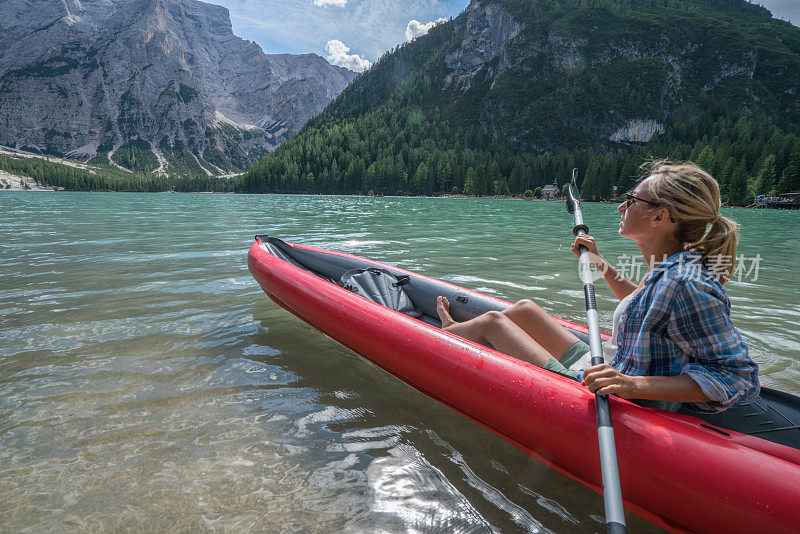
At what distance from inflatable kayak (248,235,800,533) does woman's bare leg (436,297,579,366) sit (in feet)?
0.93

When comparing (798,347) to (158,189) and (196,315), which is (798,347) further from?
(158,189)

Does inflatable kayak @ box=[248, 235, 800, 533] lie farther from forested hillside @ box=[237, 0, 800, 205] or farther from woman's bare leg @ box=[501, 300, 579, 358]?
forested hillside @ box=[237, 0, 800, 205]

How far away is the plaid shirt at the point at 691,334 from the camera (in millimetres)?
1745

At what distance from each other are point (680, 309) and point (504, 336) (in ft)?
4.83

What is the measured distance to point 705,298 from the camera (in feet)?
5.65

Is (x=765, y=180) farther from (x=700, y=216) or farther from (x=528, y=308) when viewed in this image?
(x=700, y=216)

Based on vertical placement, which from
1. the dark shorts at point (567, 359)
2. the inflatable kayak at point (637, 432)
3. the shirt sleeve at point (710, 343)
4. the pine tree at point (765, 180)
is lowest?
the inflatable kayak at point (637, 432)

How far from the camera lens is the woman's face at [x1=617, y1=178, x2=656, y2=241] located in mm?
2082

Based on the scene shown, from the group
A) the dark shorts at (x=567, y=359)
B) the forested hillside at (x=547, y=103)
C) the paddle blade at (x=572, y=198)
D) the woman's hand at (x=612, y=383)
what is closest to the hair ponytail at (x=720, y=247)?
the woman's hand at (x=612, y=383)

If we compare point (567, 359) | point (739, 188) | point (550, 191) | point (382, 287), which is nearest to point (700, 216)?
point (567, 359)

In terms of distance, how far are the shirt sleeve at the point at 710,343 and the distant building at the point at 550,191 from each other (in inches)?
3343

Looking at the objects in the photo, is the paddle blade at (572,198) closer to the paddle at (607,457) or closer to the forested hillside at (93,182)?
the paddle at (607,457)

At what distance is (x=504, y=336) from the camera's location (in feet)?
10.3

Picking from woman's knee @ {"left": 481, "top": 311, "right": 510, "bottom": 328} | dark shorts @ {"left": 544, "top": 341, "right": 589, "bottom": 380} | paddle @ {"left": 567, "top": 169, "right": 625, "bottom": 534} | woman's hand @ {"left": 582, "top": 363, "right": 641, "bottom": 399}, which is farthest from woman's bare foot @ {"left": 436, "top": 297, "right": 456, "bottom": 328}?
woman's hand @ {"left": 582, "top": 363, "right": 641, "bottom": 399}
